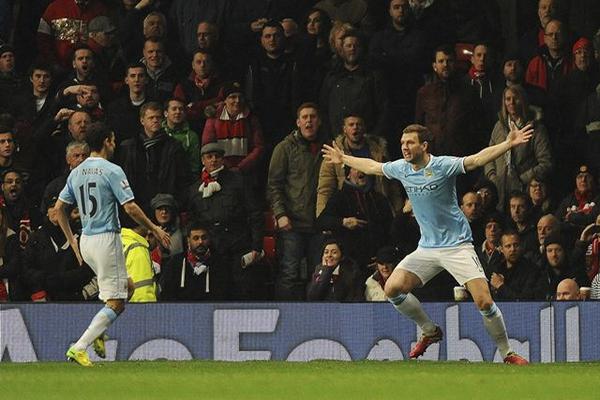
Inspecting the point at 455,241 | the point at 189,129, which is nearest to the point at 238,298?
the point at 189,129

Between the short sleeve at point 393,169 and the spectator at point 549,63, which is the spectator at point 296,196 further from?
the short sleeve at point 393,169

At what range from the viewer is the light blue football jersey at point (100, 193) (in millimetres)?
11805

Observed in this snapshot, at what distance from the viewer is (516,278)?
49.5 ft

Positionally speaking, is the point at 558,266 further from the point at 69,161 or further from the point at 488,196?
the point at 69,161

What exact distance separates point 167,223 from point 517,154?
4.06 metres

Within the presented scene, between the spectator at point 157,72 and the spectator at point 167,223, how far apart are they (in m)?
1.62

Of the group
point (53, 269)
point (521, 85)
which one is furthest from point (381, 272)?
point (53, 269)

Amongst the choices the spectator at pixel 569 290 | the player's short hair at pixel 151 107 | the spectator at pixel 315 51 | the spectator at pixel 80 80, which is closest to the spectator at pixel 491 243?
the spectator at pixel 569 290

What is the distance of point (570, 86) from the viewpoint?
1662cm

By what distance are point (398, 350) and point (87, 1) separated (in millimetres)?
6185

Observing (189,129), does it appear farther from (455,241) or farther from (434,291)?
(455,241)

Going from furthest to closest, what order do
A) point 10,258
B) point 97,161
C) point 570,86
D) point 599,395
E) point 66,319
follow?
1. point 570,86
2. point 10,258
3. point 66,319
4. point 97,161
5. point 599,395

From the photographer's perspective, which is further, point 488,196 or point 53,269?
point 488,196

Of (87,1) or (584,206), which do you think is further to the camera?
(87,1)
